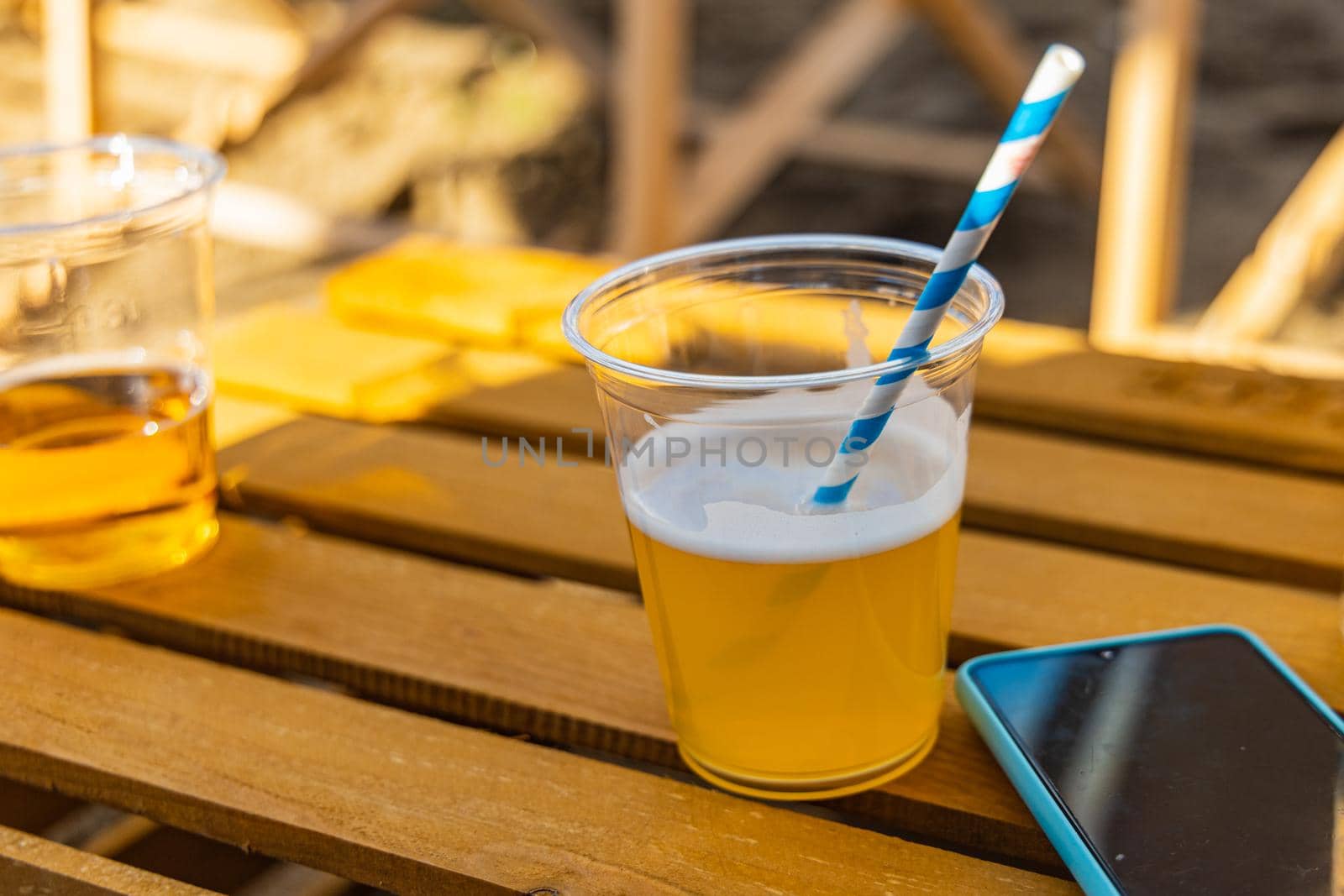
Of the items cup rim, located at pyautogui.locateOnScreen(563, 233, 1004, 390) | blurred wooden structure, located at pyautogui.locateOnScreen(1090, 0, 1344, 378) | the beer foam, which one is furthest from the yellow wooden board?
blurred wooden structure, located at pyautogui.locateOnScreen(1090, 0, 1344, 378)

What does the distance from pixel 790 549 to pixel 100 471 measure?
459mm

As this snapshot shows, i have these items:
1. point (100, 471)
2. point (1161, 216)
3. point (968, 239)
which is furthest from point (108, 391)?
point (1161, 216)

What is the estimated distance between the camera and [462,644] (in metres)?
0.84

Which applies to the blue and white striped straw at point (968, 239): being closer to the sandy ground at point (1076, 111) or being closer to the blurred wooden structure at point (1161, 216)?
the blurred wooden structure at point (1161, 216)

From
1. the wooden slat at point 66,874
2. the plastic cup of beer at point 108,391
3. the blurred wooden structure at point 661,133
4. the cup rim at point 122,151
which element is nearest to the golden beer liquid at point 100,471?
the plastic cup of beer at point 108,391

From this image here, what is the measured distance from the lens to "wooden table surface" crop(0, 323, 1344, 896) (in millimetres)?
678

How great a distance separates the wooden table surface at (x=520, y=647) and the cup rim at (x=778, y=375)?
0.71 ft

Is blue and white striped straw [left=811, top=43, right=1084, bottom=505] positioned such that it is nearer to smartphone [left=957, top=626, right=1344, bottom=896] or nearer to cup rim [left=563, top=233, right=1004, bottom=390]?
cup rim [left=563, top=233, right=1004, bottom=390]

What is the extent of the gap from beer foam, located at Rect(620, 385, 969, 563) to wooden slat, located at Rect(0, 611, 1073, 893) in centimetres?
14

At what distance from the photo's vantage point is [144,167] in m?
0.98

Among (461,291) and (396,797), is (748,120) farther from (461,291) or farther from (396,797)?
(396,797)

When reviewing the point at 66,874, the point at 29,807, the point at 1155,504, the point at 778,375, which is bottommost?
the point at 29,807

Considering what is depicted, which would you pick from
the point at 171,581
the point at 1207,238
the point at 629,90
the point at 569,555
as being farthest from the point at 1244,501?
the point at 1207,238

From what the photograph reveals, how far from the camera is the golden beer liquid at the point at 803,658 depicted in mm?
650
